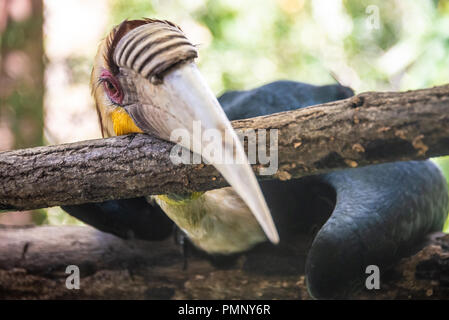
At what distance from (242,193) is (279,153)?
0.44 feet

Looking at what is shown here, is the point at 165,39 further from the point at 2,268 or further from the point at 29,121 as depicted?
the point at 29,121

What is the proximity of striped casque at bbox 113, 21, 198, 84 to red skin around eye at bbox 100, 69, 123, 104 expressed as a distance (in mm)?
164

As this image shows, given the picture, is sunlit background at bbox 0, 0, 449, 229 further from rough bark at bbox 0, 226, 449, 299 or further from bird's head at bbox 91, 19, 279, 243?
bird's head at bbox 91, 19, 279, 243

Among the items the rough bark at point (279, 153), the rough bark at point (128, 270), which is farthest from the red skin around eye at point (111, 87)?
the rough bark at point (128, 270)

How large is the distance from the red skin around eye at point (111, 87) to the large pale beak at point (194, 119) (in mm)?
93

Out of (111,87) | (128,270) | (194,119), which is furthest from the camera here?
(128,270)

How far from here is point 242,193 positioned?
3.19ft

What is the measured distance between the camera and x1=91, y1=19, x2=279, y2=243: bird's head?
38.8 inches

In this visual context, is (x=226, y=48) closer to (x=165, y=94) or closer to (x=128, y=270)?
(x=128, y=270)

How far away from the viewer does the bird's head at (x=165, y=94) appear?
3.23 feet

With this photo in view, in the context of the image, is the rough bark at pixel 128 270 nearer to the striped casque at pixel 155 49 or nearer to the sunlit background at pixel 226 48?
the striped casque at pixel 155 49

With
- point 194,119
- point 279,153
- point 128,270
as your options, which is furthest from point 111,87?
point 128,270

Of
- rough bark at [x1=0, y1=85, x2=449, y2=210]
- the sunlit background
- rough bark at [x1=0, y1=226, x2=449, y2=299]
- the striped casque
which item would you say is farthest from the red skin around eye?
the sunlit background
